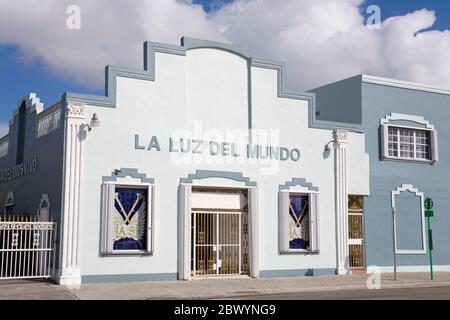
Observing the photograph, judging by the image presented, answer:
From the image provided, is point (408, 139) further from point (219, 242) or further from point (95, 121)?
point (95, 121)

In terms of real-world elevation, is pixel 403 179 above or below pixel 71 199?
above

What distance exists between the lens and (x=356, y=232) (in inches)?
904

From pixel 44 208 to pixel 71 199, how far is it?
233cm

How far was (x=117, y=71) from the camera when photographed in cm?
1888

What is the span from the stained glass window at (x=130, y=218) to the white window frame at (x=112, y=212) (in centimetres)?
13

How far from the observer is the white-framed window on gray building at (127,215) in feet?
59.4

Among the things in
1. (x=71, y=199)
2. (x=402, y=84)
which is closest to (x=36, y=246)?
(x=71, y=199)

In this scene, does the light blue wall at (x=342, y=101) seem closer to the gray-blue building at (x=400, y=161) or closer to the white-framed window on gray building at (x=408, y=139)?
the gray-blue building at (x=400, y=161)

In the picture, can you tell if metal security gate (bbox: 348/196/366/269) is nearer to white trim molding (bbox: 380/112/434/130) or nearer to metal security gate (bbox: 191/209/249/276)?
white trim molding (bbox: 380/112/434/130)

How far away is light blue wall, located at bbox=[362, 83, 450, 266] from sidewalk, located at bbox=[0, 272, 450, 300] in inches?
108

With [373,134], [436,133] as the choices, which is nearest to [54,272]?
[373,134]

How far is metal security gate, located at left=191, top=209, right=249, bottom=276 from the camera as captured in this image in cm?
1991
